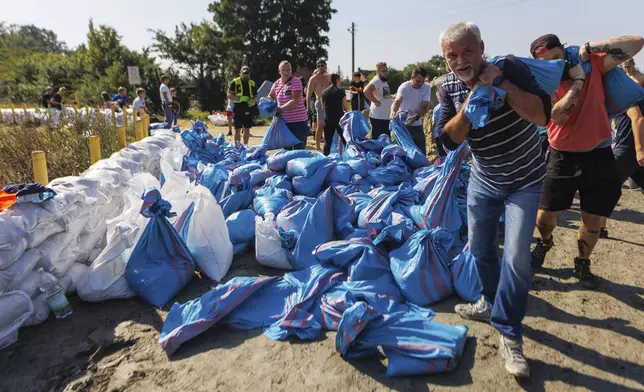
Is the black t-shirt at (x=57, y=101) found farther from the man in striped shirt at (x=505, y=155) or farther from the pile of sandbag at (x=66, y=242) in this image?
the man in striped shirt at (x=505, y=155)

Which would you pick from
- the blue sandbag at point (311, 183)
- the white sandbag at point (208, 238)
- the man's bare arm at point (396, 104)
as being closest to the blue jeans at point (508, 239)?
the white sandbag at point (208, 238)

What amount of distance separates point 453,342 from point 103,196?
262cm

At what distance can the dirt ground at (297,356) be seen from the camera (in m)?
1.96

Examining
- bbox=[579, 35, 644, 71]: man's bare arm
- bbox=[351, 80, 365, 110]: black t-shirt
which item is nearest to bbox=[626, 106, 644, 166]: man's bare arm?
bbox=[579, 35, 644, 71]: man's bare arm

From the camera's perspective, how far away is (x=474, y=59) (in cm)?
164

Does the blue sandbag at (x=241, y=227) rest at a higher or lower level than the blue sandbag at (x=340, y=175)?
lower

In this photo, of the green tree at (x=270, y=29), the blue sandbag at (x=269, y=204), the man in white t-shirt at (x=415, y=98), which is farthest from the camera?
the green tree at (x=270, y=29)

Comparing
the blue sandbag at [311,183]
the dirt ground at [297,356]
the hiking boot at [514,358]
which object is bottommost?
the dirt ground at [297,356]

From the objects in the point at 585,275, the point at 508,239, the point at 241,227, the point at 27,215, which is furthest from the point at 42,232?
the point at 585,275

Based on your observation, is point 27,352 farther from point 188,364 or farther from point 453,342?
point 453,342

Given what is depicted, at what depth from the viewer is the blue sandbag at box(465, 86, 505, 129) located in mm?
1547

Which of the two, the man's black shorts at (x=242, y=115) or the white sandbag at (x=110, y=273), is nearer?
the white sandbag at (x=110, y=273)

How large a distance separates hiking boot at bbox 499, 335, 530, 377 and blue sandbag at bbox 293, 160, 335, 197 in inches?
95.1

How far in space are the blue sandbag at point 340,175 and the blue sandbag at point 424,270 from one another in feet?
5.06
